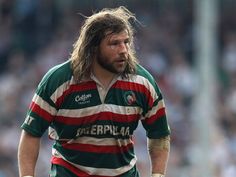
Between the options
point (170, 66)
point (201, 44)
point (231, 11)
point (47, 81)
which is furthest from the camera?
point (231, 11)

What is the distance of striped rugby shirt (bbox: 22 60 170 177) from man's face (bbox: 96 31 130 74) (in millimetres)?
150

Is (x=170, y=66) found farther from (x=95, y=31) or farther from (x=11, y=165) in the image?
(x=95, y=31)

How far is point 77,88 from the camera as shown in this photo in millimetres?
9094

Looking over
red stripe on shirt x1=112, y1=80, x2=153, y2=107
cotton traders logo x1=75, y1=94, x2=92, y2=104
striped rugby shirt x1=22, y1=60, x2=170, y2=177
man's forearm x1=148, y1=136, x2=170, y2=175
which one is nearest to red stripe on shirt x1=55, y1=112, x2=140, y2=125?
striped rugby shirt x1=22, y1=60, x2=170, y2=177

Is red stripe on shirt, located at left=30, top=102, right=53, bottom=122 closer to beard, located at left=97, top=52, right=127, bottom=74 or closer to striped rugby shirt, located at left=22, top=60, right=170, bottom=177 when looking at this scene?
striped rugby shirt, located at left=22, top=60, right=170, bottom=177

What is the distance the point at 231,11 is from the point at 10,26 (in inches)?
158

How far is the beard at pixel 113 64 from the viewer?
9070mm

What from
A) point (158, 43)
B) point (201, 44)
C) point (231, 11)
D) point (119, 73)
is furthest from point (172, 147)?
point (119, 73)

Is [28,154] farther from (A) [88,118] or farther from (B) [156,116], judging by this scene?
(B) [156,116]

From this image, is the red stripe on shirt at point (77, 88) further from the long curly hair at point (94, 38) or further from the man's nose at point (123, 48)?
the man's nose at point (123, 48)

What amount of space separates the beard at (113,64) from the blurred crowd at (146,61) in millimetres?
7704

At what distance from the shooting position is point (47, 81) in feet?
29.5

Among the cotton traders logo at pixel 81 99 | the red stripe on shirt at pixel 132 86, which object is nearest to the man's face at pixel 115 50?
the red stripe on shirt at pixel 132 86

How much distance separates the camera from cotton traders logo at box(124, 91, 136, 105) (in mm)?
9148
